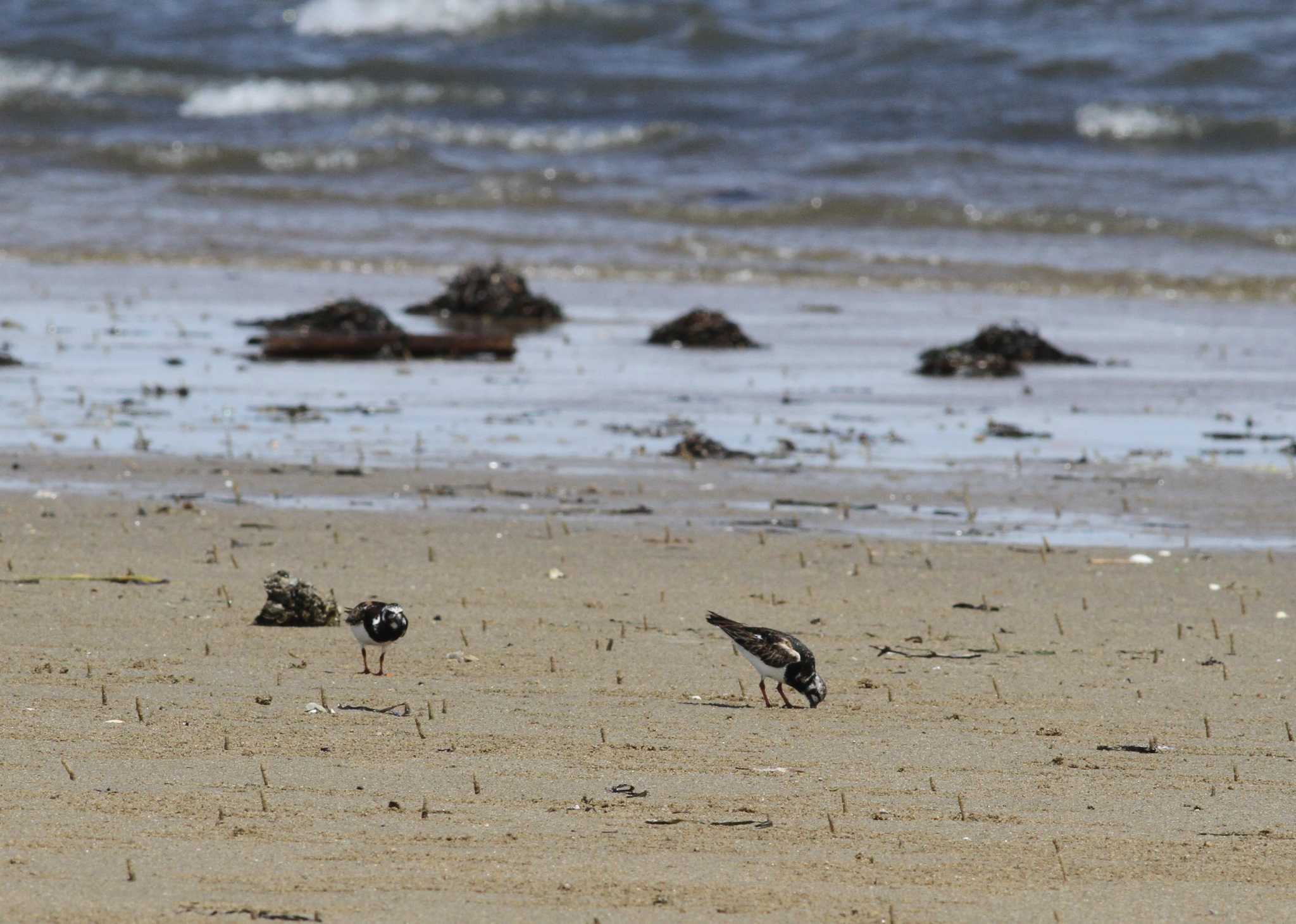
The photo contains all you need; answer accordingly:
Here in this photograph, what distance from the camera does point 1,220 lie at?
25.2 metres

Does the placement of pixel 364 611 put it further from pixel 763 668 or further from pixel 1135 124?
pixel 1135 124

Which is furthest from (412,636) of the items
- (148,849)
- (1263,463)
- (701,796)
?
(1263,463)

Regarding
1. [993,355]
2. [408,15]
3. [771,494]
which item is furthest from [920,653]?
[408,15]

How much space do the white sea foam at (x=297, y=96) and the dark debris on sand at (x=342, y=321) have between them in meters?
25.2

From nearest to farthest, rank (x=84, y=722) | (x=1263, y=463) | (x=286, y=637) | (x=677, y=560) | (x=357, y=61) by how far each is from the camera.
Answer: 1. (x=84, y=722)
2. (x=286, y=637)
3. (x=677, y=560)
4. (x=1263, y=463)
5. (x=357, y=61)

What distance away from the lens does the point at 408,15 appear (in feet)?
155

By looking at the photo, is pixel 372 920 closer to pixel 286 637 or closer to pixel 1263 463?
pixel 286 637

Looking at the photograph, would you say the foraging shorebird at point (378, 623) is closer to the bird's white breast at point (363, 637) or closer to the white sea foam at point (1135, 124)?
the bird's white breast at point (363, 637)

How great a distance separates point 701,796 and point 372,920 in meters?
1.31

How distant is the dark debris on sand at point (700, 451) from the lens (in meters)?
10.9

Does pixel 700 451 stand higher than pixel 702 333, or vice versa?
pixel 700 451

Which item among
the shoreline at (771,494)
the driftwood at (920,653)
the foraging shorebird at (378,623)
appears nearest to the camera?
the foraging shorebird at (378,623)

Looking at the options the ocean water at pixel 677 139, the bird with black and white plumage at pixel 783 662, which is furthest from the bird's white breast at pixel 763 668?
the ocean water at pixel 677 139

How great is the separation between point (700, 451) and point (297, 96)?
105ft
